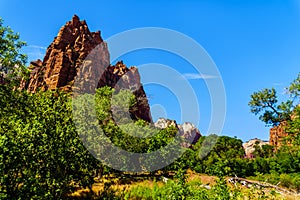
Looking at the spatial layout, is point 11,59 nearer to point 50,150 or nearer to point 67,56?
point 50,150

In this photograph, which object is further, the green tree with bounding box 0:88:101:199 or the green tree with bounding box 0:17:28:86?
the green tree with bounding box 0:17:28:86

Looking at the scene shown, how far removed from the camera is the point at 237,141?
68125 millimetres

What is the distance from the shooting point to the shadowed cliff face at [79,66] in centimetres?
9944

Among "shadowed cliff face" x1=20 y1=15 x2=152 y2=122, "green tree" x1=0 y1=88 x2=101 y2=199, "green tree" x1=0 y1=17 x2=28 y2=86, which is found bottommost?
"green tree" x1=0 y1=88 x2=101 y2=199

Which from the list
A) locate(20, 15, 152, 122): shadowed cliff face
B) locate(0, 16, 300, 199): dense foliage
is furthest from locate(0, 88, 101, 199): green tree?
locate(20, 15, 152, 122): shadowed cliff face

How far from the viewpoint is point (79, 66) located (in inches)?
4117

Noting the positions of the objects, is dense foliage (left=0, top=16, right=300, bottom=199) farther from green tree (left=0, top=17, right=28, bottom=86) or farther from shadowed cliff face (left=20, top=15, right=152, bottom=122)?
shadowed cliff face (left=20, top=15, right=152, bottom=122)

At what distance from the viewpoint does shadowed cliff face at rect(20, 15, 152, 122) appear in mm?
99438

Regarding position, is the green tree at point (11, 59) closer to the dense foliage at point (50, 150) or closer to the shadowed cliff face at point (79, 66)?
the dense foliage at point (50, 150)

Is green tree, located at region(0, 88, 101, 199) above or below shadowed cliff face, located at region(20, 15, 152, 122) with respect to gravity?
below

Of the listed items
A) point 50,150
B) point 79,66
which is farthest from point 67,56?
point 50,150

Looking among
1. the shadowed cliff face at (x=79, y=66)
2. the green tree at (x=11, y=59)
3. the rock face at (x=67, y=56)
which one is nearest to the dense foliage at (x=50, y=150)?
the green tree at (x=11, y=59)

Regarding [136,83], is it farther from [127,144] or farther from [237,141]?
[127,144]

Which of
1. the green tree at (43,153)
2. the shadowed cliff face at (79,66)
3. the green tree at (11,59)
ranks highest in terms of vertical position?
the shadowed cliff face at (79,66)
